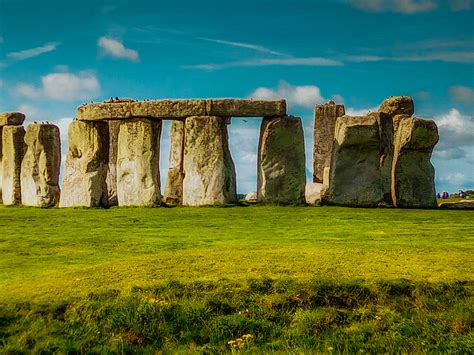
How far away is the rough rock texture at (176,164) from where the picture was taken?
30531 millimetres

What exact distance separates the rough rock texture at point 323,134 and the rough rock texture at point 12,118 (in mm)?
13058

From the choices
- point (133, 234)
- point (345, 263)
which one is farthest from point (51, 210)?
point (345, 263)

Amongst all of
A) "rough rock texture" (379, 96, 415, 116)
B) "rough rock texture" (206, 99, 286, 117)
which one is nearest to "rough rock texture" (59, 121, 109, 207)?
"rough rock texture" (206, 99, 286, 117)

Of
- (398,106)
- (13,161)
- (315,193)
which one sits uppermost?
(398,106)

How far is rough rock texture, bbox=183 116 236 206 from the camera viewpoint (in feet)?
86.9

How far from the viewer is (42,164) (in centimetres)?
2958

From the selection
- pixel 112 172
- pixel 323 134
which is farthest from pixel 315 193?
pixel 112 172

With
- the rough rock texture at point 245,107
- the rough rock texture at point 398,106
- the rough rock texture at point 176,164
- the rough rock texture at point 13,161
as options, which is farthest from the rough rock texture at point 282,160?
the rough rock texture at point 13,161

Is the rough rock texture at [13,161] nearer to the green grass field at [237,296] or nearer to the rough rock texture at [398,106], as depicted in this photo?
the green grass field at [237,296]

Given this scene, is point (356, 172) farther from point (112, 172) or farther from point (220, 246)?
point (220, 246)

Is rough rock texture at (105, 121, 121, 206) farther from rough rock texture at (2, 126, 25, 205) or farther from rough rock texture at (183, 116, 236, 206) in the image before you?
rough rock texture at (183, 116, 236, 206)

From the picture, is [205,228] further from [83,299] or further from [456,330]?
[456,330]

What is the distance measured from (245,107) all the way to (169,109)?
8.92 ft

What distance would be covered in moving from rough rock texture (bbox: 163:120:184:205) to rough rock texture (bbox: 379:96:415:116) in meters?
8.27
